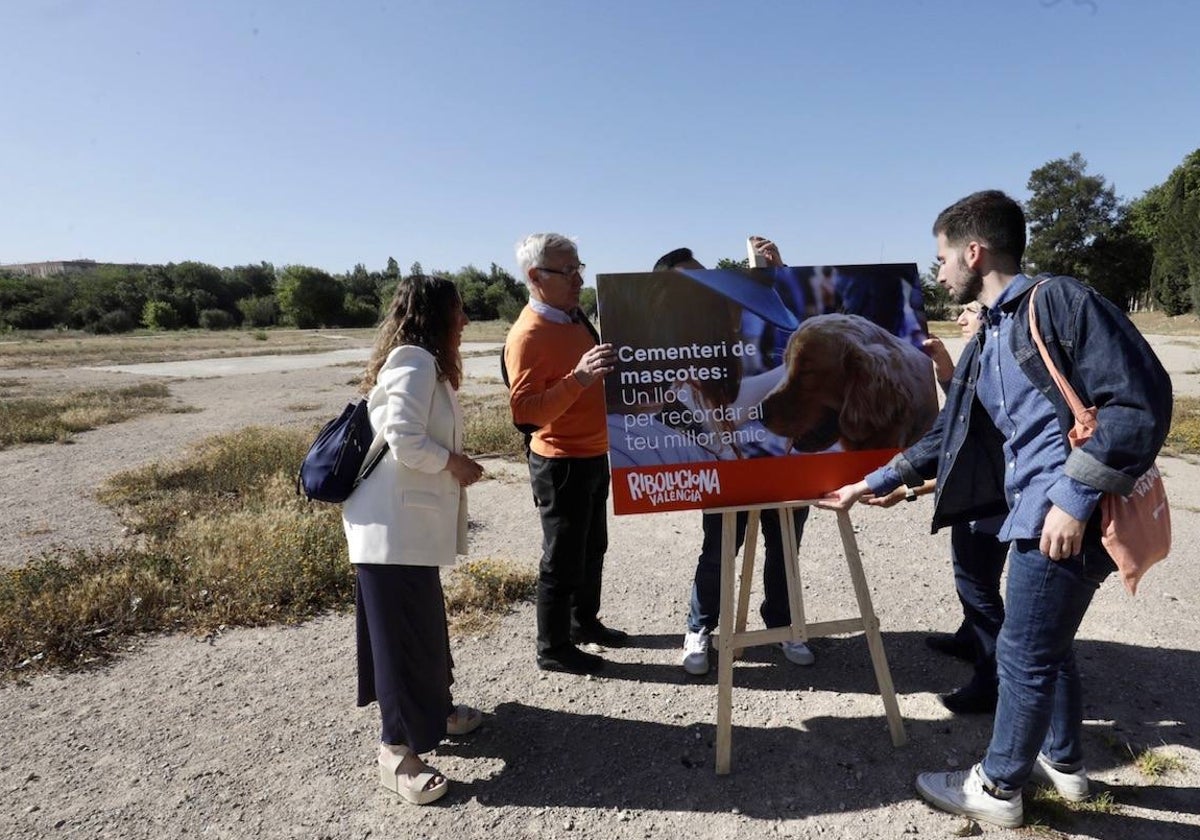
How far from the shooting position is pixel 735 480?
2992 millimetres

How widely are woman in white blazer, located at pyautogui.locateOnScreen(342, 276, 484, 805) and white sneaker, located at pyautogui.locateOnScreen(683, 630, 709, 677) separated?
1.43m

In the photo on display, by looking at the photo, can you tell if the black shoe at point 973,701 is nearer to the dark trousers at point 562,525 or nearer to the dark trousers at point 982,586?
the dark trousers at point 982,586

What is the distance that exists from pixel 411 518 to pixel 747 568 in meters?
1.87

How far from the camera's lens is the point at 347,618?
4598 mm

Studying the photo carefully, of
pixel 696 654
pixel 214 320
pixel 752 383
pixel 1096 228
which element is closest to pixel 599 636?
pixel 696 654

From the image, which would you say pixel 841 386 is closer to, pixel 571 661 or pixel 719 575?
pixel 719 575

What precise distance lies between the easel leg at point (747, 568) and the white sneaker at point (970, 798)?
3.40 ft

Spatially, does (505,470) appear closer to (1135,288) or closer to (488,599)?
(488,599)

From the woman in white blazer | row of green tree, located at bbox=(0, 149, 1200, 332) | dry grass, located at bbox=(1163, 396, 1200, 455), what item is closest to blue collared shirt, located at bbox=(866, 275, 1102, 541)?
the woman in white blazer

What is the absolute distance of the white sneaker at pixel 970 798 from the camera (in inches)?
99.5

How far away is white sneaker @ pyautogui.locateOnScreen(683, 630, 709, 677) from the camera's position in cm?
375

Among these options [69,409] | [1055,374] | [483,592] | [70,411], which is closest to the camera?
[1055,374]

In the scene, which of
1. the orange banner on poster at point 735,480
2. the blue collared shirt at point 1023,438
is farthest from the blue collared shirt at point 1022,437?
the orange banner on poster at point 735,480

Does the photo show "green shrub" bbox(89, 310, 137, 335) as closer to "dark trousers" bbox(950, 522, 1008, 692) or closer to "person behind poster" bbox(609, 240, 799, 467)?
"person behind poster" bbox(609, 240, 799, 467)
